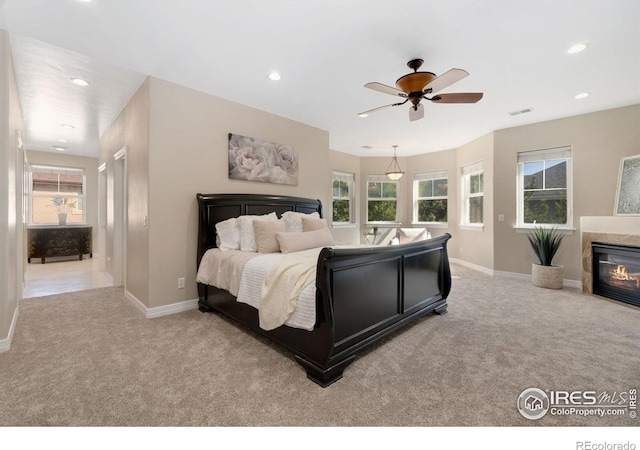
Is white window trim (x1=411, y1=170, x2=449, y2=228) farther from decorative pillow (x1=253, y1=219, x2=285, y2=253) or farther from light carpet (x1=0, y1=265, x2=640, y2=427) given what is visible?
decorative pillow (x1=253, y1=219, x2=285, y2=253)

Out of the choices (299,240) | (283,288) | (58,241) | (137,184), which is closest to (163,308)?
(137,184)

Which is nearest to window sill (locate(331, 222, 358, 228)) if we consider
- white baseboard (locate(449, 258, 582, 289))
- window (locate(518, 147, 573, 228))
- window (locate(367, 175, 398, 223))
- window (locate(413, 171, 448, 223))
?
window (locate(367, 175, 398, 223))

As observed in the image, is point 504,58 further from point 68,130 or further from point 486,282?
point 68,130

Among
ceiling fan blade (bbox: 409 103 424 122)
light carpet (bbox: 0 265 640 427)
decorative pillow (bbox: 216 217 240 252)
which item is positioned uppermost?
ceiling fan blade (bbox: 409 103 424 122)

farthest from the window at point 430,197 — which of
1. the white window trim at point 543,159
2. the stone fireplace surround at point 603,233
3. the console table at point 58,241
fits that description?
the console table at point 58,241

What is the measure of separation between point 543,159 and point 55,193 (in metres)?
10.7

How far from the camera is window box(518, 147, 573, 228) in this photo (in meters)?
4.59

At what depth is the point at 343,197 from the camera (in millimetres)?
7254

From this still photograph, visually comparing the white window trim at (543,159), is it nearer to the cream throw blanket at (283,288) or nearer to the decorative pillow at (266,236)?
the decorative pillow at (266,236)

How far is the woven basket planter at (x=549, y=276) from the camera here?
4266 mm

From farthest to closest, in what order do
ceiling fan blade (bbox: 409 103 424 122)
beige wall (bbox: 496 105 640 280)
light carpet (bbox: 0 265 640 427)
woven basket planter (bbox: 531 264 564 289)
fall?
woven basket planter (bbox: 531 264 564 289) → beige wall (bbox: 496 105 640 280) → ceiling fan blade (bbox: 409 103 424 122) → light carpet (bbox: 0 265 640 427)

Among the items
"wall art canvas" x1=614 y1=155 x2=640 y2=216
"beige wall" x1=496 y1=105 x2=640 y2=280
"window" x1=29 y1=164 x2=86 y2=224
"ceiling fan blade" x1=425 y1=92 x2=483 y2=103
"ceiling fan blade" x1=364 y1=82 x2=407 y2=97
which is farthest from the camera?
"window" x1=29 y1=164 x2=86 y2=224

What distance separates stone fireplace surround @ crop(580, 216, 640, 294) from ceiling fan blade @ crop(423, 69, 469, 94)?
327cm

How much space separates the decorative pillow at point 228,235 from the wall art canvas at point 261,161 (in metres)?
0.78
